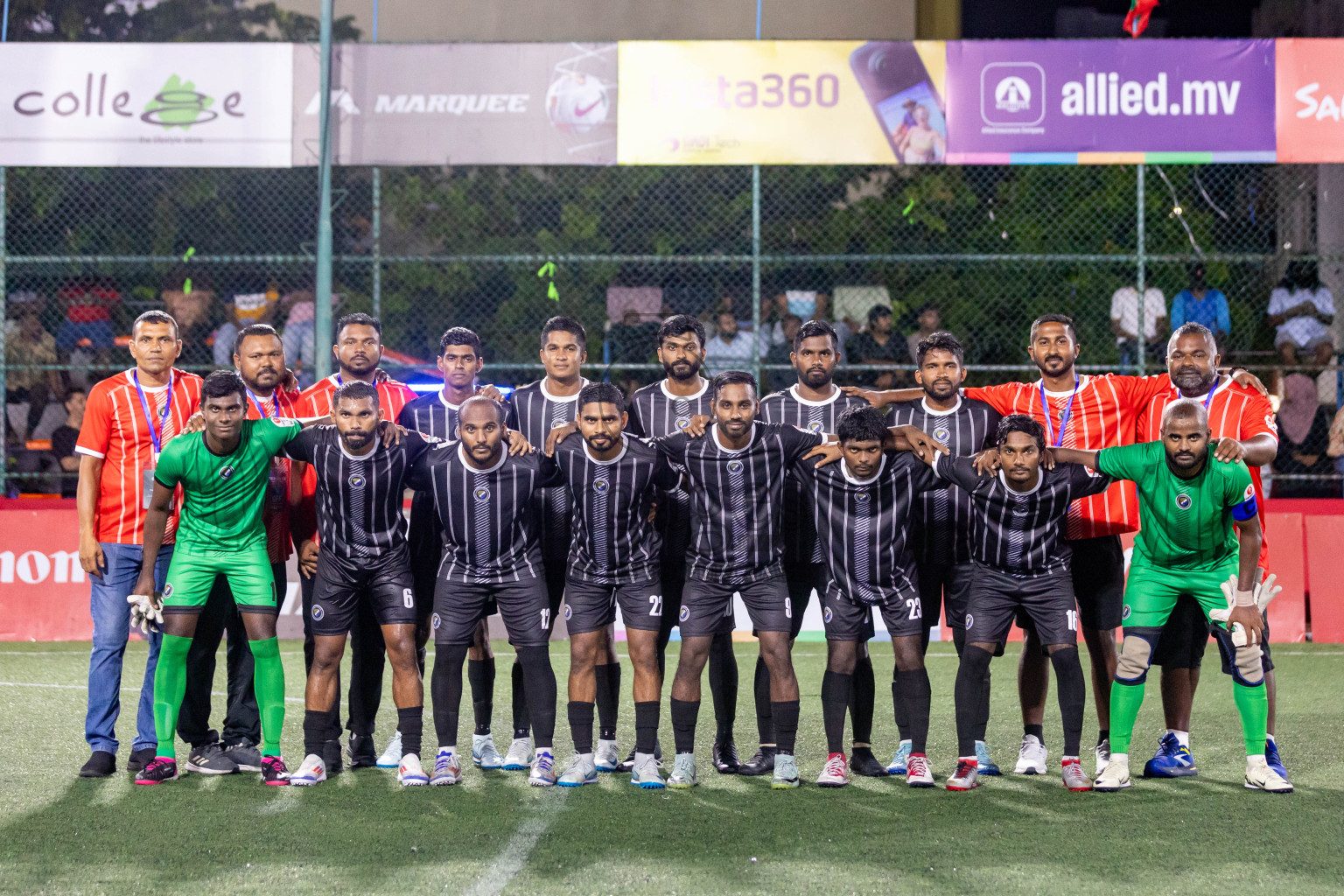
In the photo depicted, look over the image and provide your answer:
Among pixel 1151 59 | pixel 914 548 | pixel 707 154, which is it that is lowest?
pixel 914 548

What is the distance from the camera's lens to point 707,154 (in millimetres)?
12781

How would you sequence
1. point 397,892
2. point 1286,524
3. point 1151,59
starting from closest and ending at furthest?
point 397,892
point 1286,524
point 1151,59

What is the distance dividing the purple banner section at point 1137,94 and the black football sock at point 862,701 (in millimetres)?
7271

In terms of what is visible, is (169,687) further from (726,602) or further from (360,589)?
(726,602)

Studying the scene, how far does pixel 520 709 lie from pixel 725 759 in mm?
1048

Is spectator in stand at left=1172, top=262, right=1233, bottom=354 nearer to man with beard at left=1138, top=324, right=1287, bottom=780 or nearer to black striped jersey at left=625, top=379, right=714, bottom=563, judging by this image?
man with beard at left=1138, top=324, right=1287, bottom=780

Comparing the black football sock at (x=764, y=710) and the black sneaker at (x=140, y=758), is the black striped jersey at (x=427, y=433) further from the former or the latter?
the black football sock at (x=764, y=710)

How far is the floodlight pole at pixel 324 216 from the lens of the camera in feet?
40.3

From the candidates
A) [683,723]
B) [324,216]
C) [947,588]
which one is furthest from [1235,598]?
[324,216]

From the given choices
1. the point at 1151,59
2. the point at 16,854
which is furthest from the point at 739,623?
the point at 16,854

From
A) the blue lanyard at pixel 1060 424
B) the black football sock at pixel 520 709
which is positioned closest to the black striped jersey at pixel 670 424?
the black football sock at pixel 520 709

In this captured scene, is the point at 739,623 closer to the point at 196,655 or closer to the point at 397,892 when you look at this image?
the point at 196,655

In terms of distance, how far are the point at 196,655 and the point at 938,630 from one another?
21.7 ft

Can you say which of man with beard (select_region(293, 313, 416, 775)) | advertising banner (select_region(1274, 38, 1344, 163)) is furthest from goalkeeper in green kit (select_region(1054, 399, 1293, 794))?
advertising banner (select_region(1274, 38, 1344, 163))
